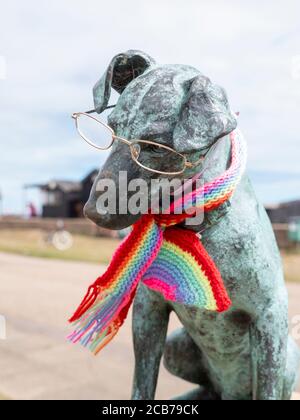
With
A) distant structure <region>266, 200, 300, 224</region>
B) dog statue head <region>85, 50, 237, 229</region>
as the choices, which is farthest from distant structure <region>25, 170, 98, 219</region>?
dog statue head <region>85, 50, 237, 229</region>

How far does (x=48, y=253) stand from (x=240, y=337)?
8590 mm

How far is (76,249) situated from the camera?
38.8 feet

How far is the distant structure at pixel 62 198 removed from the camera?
80.7ft

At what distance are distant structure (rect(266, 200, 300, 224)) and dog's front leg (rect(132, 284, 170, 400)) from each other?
57.3ft

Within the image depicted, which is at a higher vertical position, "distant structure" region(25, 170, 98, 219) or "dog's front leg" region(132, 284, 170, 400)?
"dog's front leg" region(132, 284, 170, 400)

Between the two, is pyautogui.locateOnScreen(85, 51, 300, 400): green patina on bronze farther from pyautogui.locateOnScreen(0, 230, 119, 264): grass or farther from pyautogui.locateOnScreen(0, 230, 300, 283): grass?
pyautogui.locateOnScreen(0, 230, 119, 264): grass

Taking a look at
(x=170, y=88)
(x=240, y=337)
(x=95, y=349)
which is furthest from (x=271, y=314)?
(x=170, y=88)

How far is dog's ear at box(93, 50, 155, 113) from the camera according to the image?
118 centimetres

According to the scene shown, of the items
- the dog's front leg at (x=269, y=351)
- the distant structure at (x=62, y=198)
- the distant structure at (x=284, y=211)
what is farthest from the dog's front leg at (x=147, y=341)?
the distant structure at (x=62, y=198)

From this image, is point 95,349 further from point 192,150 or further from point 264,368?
point 192,150

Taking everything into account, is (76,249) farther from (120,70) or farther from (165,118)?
(165,118)

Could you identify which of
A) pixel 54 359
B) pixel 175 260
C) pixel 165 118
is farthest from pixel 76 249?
pixel 165 118

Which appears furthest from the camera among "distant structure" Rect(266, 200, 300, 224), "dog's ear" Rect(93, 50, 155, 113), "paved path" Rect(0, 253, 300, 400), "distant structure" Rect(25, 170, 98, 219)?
"distant structure" Rect(25, 170, 98, 219)

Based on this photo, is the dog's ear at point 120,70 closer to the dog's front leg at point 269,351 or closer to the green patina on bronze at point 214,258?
the green patina on bronze at point 214,258
